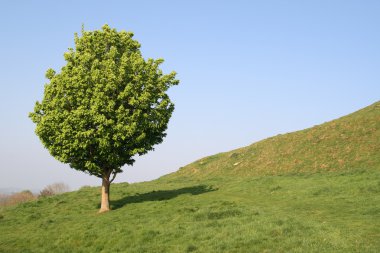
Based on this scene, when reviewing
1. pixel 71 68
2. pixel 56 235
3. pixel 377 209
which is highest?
pixel 71 68

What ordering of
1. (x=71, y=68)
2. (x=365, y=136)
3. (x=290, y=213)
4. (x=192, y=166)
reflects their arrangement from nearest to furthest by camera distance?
(x=290, y=213) < (x=71, y=68) < (x=365, y=136) < (x=192, y=166)

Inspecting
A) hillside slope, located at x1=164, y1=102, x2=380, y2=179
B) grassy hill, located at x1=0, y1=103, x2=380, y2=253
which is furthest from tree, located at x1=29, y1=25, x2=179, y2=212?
hillside slope, located at x1=164, y1=102, x2=380, y2=179

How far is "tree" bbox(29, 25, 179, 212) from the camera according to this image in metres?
36.1

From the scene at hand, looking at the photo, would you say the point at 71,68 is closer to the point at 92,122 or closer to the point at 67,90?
the point at 67,90

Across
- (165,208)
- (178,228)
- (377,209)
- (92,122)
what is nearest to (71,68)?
(92,122)

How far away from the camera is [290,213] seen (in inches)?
1096

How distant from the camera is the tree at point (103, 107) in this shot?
36.1 m

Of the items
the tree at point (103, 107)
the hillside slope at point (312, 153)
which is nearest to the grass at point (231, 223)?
the tree at point (103, 107)

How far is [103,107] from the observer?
3619cm

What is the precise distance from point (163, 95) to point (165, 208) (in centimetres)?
1167

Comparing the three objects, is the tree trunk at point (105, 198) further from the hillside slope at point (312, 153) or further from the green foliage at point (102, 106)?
the hillside slope at point (312, 153)

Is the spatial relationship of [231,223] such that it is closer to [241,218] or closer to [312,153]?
[241,218]

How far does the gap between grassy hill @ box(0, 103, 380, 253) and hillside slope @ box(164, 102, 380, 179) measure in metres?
0.29

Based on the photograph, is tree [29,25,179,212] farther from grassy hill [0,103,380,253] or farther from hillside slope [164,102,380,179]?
hillside slope [164,102,380,179]
